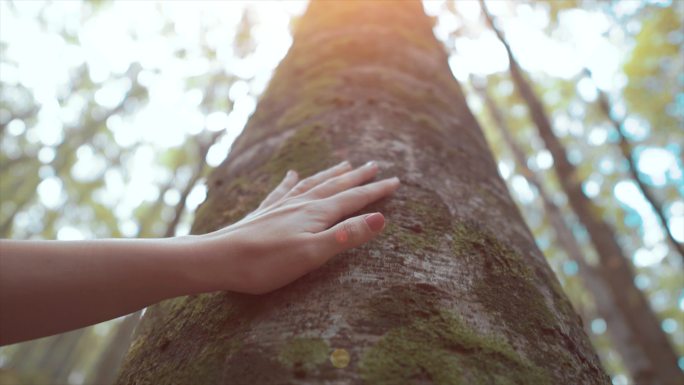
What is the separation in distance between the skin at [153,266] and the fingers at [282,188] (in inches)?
5.8

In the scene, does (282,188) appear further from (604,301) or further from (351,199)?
(604,301)

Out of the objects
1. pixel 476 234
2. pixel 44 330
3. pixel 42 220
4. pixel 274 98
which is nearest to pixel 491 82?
pixel 274 98

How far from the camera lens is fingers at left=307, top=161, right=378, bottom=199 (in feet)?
4.72

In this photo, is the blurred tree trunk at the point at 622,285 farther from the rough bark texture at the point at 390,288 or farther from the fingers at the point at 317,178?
the fingers at the point at 317,178

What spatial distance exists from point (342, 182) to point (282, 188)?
22cm

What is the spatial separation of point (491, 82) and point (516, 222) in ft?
31.1

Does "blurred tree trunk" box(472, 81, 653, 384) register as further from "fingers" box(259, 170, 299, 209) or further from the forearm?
the forearm

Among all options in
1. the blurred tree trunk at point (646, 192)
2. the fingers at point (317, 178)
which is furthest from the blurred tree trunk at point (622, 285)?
the fingers at point (317, 178)

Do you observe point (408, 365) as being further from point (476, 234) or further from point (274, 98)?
point (274, 98)

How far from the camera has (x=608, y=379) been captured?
1279mm

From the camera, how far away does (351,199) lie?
Answer: 1394 millimetres

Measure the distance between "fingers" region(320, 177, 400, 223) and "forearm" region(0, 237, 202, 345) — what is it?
42 cm

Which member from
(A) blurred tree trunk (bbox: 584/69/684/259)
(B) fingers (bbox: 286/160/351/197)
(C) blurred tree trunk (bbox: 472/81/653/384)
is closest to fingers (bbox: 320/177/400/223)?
(B) fingers (bbox: 286/160/351/197)

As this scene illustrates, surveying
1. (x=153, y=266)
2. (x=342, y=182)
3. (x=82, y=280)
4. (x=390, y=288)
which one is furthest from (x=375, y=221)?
(x=82, y=280)
